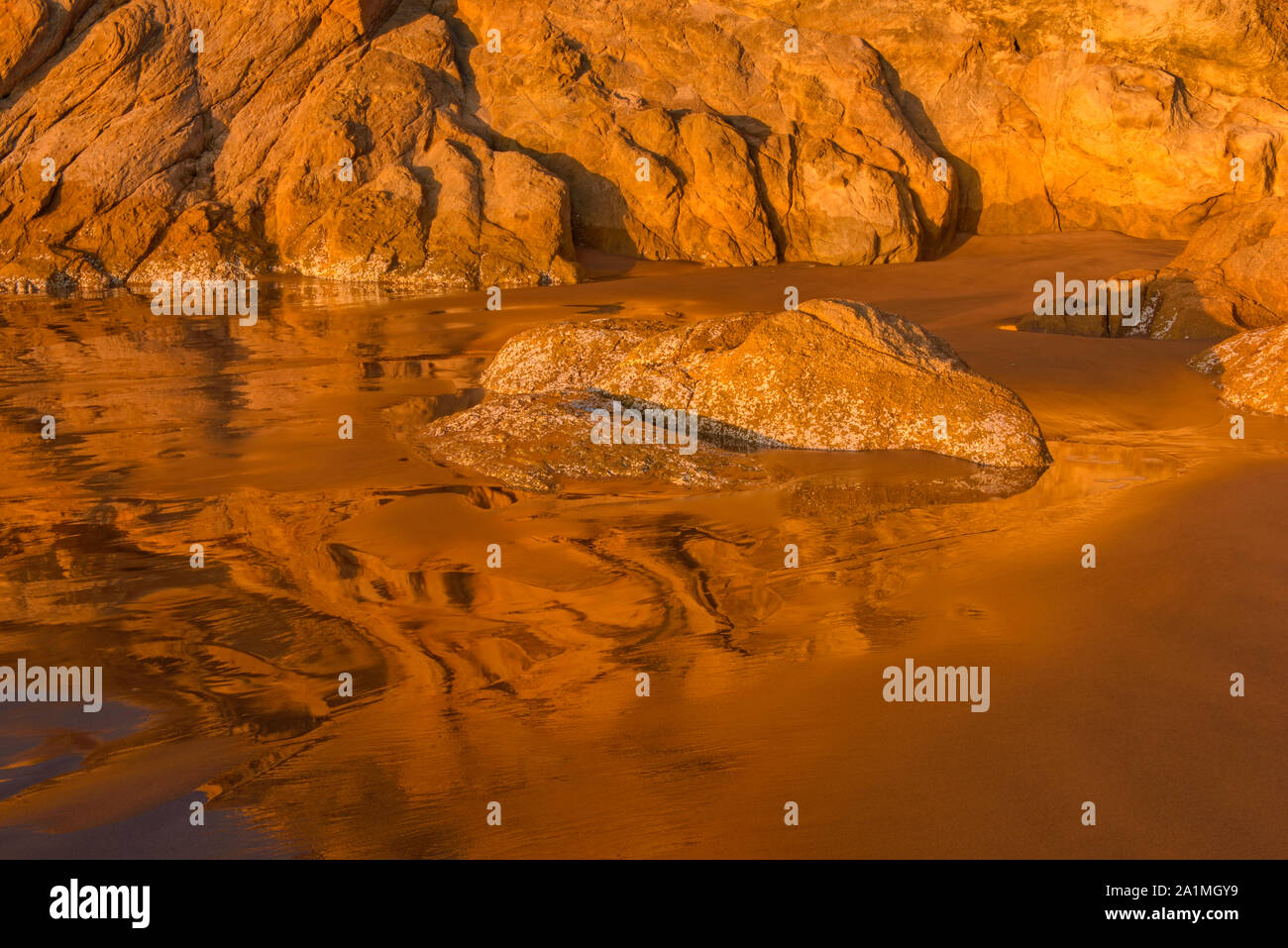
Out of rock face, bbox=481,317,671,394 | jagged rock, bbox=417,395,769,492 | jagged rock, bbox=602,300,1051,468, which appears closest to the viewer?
→ jagged rock, bbox=417,395,769,492

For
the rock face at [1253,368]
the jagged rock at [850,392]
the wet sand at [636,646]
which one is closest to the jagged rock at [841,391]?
the jagged rock at [850,392]

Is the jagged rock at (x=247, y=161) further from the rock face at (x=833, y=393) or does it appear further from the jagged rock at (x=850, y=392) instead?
the jagged rock at (x=850, y=392)

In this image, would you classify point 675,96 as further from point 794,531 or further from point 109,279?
point 794,531

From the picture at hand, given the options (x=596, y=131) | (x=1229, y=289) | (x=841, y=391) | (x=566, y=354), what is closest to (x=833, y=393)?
(x=841, y=391)

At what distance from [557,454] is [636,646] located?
2.35 m

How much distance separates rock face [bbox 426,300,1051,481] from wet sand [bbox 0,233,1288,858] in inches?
11.2

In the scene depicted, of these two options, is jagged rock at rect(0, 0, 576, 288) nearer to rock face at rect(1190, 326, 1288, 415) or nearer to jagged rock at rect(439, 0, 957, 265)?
jagged rock at rect(439, 0, 957, 265)

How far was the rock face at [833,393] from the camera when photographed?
21.3 ft

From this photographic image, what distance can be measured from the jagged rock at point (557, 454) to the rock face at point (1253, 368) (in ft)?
12.8

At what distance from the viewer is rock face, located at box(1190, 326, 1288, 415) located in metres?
7.64

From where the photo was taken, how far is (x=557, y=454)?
6.26 m

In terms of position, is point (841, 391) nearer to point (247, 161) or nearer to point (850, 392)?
point (850, 392)

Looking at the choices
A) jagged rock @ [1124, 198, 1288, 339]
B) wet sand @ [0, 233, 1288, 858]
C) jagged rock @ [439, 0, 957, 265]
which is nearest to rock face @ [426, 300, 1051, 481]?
wet sand @ [0, 233, 1288, 858]
